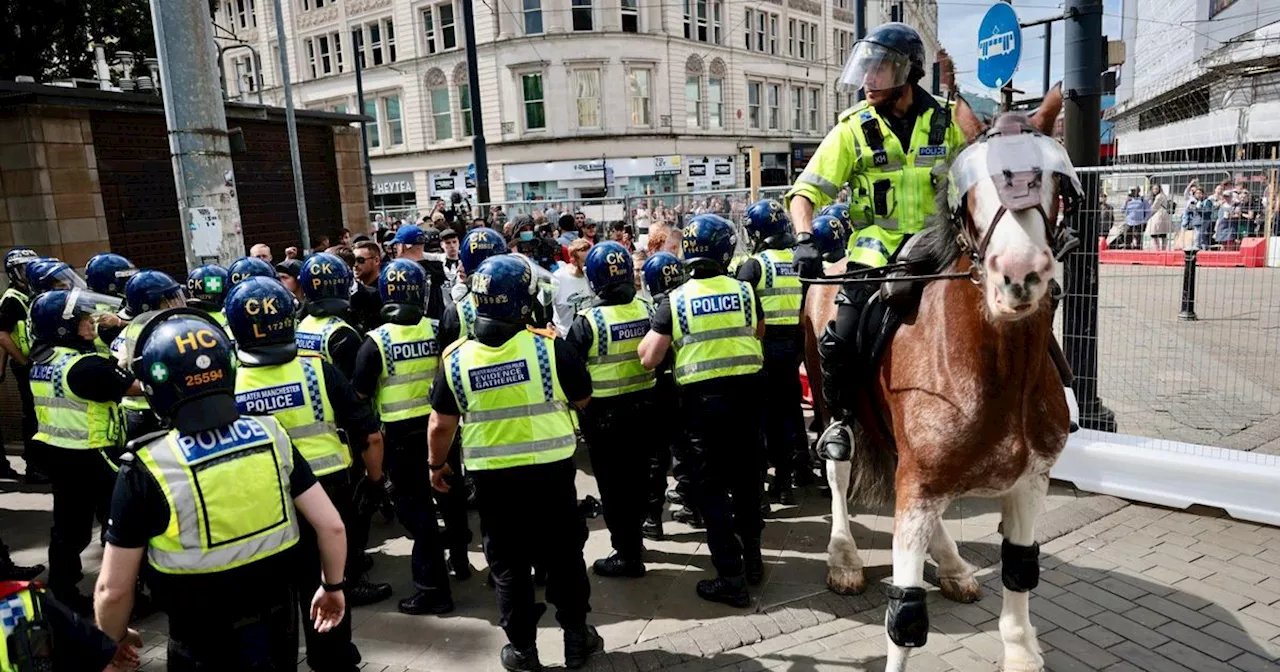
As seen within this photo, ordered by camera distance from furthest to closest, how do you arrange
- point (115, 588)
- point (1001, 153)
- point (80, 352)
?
point (80, 352), point (1001, 153), point (115, 588)

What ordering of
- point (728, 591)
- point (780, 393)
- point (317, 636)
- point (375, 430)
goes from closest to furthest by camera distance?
point (317, 636) < point (375, 430) < point (728, 591) < point (780, 393)

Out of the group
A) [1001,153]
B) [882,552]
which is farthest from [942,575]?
[1001,153]

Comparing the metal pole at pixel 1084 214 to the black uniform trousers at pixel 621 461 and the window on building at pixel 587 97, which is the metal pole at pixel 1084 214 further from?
the window on building at pixel 587 97

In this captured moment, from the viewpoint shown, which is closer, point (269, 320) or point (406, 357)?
point (269, 320)

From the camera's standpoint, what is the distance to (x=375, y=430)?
13.9 ft

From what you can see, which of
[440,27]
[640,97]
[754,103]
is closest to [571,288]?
[640,97]

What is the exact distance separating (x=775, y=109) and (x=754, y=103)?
77.4 inches

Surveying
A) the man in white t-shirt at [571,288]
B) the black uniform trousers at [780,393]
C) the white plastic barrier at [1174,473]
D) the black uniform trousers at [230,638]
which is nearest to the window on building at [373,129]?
the man in white t-shirt at [571,288]

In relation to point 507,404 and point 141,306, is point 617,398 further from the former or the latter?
point 141,306

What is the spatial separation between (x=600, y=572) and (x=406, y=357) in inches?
76.5

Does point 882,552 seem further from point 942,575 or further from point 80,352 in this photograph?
point 80,352

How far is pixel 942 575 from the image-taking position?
15.3 feet

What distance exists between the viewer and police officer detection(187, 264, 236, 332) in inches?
225

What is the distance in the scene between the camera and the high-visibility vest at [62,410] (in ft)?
16.1
